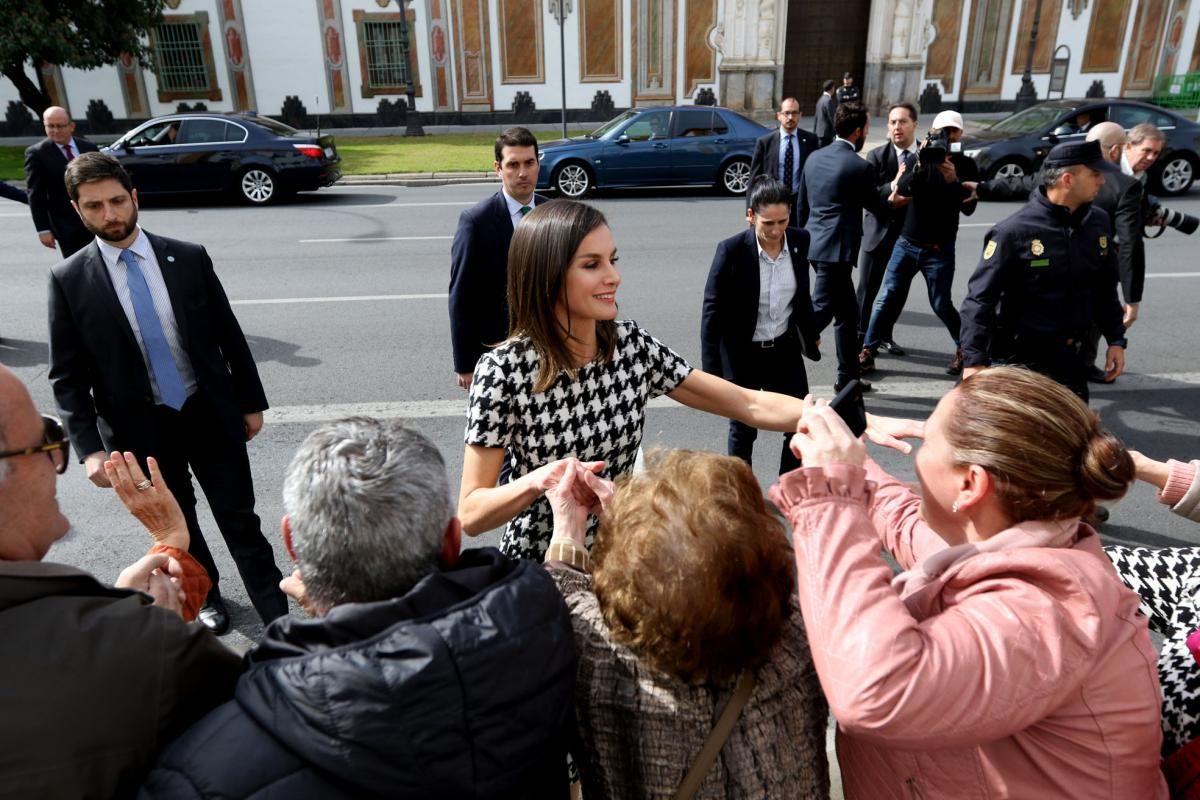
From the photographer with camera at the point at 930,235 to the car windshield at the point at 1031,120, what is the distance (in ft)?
30.6

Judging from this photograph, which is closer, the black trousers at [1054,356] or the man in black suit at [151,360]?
the man in black suit at [151,360]

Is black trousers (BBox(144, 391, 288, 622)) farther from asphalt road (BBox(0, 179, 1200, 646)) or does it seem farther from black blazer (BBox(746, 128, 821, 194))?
black blazer (BBox(746, 128, 821, 194))

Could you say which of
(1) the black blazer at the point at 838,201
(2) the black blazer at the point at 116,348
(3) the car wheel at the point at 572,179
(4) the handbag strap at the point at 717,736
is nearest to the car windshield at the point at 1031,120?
(3) the car wheel at the point at 572,179

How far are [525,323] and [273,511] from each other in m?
2.67

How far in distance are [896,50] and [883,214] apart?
21.0 m

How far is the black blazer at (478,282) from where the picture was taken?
13.0 feet

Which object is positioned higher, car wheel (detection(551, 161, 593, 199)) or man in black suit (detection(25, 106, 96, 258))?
man in black suit (detection(25, 106, 96, 258))

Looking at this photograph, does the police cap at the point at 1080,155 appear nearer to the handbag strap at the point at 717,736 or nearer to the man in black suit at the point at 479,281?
the man in black suit at the point at 479,281

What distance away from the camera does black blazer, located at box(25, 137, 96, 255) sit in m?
7.00

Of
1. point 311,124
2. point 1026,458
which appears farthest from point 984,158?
point 311,124

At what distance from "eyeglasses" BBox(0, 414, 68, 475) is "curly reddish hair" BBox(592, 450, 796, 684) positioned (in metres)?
1.06

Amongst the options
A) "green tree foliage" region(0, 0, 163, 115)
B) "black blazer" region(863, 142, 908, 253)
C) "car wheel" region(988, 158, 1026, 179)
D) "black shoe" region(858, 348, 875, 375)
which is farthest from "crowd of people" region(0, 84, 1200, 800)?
"green tree foliage" region(0, 0, 163, 115)

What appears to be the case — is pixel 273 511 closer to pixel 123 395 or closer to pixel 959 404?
pixel 123 395

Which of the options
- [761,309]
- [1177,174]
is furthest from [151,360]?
[1177,174]
